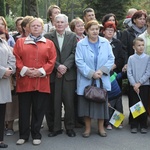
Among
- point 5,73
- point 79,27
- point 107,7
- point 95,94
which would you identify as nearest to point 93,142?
point 95,94

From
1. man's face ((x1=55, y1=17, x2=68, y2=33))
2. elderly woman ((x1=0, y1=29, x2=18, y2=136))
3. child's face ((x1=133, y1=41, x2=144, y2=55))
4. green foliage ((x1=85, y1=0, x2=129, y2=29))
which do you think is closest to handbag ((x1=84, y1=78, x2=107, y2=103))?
child's face ((x1=133, y1=41, x2=144, y2=55))

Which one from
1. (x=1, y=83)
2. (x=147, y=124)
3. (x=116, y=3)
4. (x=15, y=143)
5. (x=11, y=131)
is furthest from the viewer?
(x=116, y=3)

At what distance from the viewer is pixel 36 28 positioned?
505 cm

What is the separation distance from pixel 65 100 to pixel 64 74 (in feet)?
1.51

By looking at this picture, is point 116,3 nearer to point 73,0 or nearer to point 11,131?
point 73,0

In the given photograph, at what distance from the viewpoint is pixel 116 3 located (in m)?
16.4

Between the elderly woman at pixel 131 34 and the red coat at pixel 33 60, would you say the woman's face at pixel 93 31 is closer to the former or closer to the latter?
the red coat at pixel 33 60

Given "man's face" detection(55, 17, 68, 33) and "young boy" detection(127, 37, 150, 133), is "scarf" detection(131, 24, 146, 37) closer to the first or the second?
"young boy" detection(127, 37, 150, 133)

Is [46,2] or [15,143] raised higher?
[46,2]

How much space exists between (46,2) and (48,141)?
694 inches

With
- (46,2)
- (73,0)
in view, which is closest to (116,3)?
(46,2)

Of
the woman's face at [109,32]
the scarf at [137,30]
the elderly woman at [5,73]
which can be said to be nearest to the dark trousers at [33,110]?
the elderly woman at [5,73]

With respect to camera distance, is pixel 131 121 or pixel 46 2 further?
pixel 46 2

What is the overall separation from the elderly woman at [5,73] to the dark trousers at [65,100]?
0.88m
